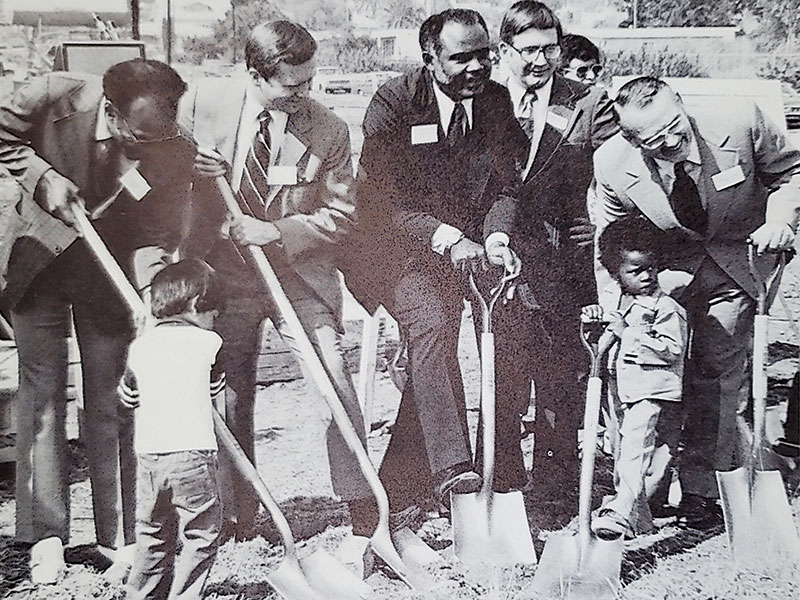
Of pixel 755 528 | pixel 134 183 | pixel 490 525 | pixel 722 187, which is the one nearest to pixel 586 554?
pixel 490 525

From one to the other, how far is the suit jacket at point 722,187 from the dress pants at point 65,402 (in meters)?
→ 1.53

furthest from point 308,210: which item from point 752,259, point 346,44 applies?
point 752,259

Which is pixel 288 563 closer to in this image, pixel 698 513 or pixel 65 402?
pixel 65 402

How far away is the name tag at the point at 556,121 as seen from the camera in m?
2.79

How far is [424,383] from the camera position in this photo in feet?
9.11

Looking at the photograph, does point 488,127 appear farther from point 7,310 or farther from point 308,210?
point 7,310

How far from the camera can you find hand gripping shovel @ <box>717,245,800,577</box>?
289cm

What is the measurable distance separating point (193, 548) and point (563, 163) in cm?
164

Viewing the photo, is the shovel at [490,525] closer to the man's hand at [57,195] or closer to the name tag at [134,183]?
the name tag at [134,183]

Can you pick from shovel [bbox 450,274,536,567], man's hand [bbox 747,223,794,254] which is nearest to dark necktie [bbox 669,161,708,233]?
man's hand [bbox 747,223,794,254]

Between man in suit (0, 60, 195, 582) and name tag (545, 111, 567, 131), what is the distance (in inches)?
43.3

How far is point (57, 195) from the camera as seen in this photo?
2676mm

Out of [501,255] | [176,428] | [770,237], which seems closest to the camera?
[176,428]

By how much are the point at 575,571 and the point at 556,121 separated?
1.42m
